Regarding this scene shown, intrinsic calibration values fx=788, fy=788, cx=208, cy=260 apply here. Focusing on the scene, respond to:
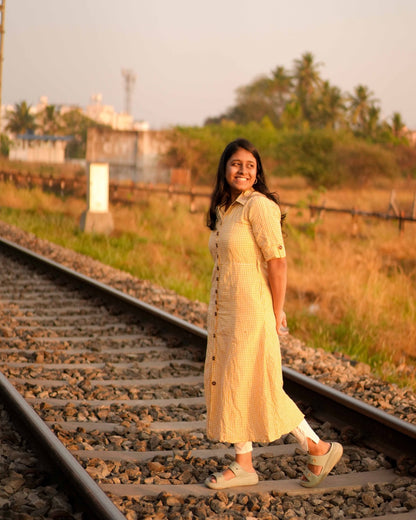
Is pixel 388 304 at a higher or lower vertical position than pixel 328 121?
lower

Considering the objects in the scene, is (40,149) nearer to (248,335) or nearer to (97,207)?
(97,207)

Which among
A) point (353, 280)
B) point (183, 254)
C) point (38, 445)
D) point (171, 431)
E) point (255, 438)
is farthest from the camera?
point (183, 254)

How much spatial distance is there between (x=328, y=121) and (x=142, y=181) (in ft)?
146

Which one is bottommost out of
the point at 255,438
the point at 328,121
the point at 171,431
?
the point at 171,431

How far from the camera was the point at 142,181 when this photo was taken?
4428cm

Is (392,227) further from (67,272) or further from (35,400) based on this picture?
(35,400)

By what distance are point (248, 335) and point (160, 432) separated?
4.06ft

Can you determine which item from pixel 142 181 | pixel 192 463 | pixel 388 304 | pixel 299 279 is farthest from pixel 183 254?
pixel 142 181

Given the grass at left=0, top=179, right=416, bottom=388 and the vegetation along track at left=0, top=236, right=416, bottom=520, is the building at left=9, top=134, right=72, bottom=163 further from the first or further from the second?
→ the vegetation along track at left=0, top=236, right=416, bottom=520

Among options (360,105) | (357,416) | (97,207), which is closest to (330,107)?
(360,105)

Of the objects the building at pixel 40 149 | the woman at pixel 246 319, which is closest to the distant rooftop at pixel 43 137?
the building at pixel 40 149

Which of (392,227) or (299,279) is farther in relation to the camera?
(392,227)

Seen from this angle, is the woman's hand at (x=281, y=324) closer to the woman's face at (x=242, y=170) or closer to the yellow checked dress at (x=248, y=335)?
the yellow checked dress at (x=248, y=335)

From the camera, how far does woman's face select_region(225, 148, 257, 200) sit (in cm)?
351
